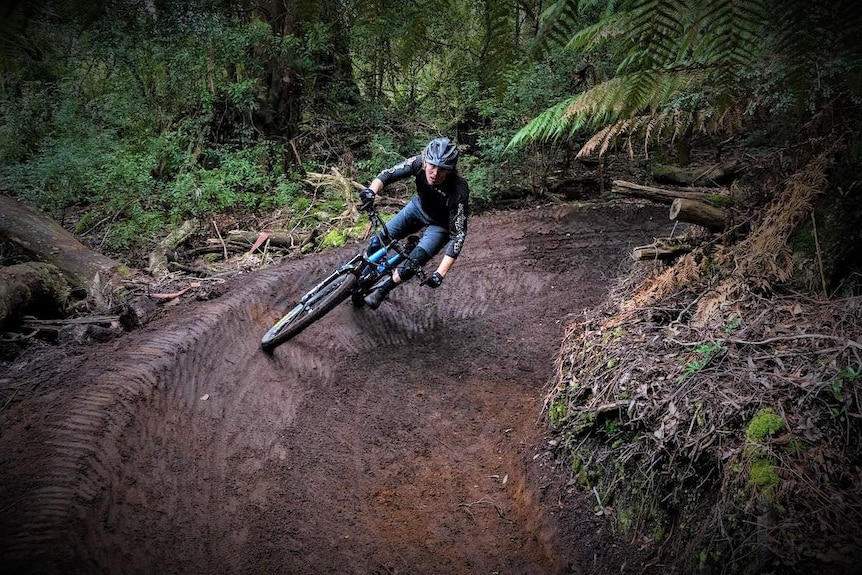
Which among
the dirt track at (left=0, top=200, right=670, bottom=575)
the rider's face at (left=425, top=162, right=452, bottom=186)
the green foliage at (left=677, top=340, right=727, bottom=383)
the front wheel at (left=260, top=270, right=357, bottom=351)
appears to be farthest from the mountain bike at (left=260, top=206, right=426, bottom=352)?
the green foliage at (left=677, top=340, right=727, bottom=383)

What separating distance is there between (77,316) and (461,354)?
516 cm

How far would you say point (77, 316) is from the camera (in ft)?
22.8

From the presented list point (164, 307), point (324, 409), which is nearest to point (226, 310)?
point (164, 307)

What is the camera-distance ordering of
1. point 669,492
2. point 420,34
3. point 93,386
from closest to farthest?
1. point 420,34
2. point 669,492
3. point 93,386

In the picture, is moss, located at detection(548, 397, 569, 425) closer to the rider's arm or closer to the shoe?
the shoe

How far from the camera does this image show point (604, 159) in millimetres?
10797

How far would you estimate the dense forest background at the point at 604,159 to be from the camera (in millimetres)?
1548

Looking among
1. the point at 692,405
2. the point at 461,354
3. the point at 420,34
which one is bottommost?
the point at 461,354

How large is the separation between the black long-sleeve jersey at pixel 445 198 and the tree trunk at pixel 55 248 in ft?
14.7

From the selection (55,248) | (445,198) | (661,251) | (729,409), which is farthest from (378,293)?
(55,248)

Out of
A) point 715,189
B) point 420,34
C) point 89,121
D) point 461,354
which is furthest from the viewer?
point 89,121

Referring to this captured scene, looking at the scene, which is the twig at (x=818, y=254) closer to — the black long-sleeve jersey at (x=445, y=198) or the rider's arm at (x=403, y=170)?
the black long-sleeve jersey at (x=445, y=198)

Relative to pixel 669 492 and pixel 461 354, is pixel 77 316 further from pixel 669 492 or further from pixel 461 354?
pixel 669 492

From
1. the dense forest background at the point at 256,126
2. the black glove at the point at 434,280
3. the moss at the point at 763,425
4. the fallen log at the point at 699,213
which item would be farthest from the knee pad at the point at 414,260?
the moss at the point at 763,425
